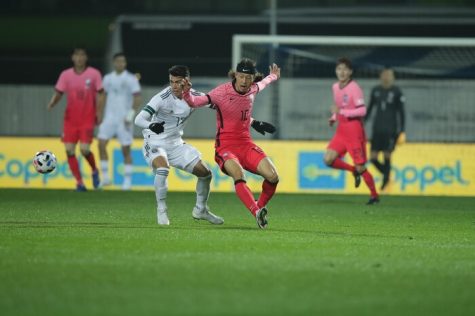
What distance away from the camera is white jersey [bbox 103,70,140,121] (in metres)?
22.1

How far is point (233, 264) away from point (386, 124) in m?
11.9

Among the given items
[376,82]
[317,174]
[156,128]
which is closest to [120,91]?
[317,174]

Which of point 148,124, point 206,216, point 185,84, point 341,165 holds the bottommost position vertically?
point 206,216

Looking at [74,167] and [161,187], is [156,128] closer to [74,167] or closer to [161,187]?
[161,187]

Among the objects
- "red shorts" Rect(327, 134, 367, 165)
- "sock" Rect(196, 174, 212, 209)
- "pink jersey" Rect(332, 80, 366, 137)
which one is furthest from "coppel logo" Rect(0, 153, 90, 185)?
"sock" Rect(196, 174, 212, 209)

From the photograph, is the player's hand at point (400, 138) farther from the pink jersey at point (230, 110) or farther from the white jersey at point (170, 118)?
the pink jersey at point (230, 110)

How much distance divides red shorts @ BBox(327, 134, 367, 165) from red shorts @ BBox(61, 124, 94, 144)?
4.32m

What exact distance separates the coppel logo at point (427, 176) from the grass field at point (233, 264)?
6.02 m

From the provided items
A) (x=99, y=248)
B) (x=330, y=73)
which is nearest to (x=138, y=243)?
(x=99, y=248)

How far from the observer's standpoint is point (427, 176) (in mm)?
22422

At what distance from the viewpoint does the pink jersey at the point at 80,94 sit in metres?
20.6

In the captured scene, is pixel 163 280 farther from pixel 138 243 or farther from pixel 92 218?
pixel 92 218

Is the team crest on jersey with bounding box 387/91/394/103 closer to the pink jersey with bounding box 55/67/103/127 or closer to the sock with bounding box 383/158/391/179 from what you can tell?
the sock with bounding box 383/158/391/179

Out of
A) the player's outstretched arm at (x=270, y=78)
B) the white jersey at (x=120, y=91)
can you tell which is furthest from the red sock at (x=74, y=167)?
the player's outstretched arm at (x=270, y=78)
